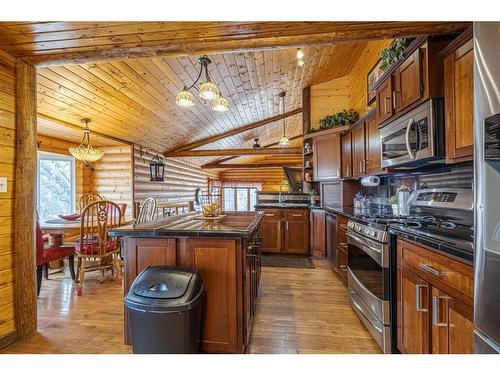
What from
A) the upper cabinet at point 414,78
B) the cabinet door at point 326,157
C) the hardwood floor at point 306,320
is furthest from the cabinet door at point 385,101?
the hardwood floor at point 306,320

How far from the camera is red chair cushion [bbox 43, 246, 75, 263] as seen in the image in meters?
2.95

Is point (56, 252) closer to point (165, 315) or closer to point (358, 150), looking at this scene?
point (165, 315)

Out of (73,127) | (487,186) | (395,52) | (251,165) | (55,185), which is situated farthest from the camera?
(251,165)

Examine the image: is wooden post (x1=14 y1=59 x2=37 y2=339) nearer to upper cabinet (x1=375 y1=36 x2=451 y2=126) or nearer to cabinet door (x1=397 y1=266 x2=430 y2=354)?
cabinet door (x1=397 y1=266 x2=430 y2=354)

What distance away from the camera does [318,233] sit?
4230mm

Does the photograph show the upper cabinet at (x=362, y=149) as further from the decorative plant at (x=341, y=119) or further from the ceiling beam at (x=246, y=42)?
the ceiling beam at (x=246, y=42)

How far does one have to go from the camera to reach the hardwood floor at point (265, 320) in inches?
75.9

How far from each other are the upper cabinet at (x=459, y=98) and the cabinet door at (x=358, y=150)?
1.67 meters

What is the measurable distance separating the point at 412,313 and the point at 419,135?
1169 millimetres

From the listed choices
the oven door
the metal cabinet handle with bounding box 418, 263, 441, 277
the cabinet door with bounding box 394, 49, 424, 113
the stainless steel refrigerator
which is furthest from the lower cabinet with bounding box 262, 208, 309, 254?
the stainless steel refrigerator

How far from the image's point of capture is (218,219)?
2398 millimetres

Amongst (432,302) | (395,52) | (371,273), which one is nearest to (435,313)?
(432,302)

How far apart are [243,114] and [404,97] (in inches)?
159

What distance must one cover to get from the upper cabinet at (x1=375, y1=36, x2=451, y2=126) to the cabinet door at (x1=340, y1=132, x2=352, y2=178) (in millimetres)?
1527
